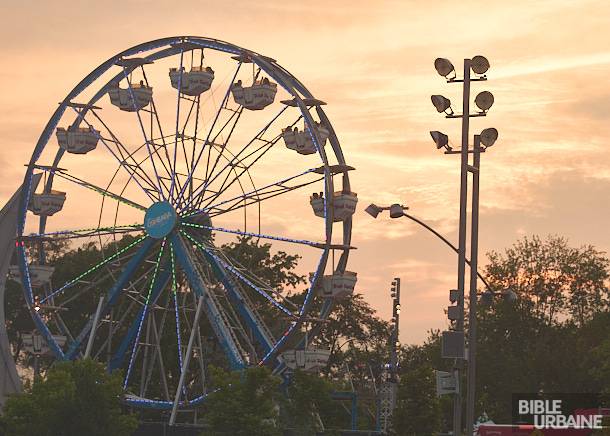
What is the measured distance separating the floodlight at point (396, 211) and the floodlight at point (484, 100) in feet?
10.2

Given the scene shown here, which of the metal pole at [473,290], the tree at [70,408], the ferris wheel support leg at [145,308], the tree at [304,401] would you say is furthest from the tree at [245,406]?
the metal pole at [473,290]

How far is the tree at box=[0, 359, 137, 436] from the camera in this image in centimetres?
5947

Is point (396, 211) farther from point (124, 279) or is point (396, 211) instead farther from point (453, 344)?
point (124, 279)

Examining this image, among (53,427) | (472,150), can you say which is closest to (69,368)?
(53,427)

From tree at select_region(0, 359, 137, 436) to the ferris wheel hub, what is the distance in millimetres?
6452

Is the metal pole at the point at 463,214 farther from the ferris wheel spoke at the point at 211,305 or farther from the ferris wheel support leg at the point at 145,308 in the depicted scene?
the ferris wheel support leg at the point at 145,308

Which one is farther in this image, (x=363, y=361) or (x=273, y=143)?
(x=363, y=361)

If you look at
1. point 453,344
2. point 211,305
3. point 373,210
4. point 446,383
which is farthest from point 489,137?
point 211,305

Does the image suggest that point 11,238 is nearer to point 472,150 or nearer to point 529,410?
point 529,410

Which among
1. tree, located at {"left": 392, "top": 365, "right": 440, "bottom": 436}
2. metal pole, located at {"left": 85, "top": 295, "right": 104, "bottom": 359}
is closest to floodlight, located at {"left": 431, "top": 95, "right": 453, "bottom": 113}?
metal pole, located at {"left": 85, "top": 295, "right": 104, "bottom": 359}

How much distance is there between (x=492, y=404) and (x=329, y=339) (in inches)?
557

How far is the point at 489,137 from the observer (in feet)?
125

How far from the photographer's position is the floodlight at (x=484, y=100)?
37812 millimetres

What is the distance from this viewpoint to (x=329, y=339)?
10706 centimetres
